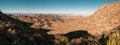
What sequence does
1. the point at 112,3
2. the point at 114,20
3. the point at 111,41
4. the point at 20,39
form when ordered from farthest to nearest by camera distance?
the point at 112,3 → the point at 114,20 → the point at 20,39 → the point at 111,41

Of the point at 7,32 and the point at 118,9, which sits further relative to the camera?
the point at 118,9

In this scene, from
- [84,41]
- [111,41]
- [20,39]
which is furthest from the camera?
[84,41]

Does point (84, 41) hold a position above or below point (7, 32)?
below

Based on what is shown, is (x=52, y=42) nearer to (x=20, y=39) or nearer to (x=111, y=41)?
(x=20, y=39)

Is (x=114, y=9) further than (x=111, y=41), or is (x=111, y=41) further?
(x=114, y=9)

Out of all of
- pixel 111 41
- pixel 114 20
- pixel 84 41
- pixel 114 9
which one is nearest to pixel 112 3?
pixel 114 9

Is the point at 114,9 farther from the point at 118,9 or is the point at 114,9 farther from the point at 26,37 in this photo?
the point at 26,37

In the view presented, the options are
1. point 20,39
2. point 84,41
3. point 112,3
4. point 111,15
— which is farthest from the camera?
point 112,3

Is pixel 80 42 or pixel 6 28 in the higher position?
pixel 6 28

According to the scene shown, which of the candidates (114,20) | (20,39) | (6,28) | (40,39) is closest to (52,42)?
(40,39)
